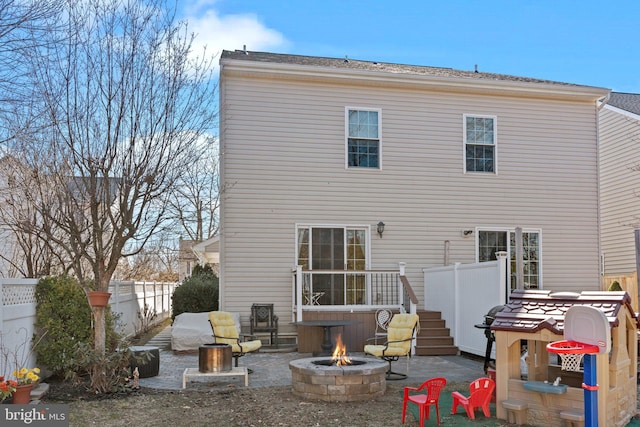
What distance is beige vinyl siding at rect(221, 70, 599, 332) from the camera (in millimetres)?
12430

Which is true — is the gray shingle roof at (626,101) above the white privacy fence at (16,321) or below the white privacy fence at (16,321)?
above

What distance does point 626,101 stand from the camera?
19672 mm

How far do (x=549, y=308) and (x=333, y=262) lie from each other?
22.4ft

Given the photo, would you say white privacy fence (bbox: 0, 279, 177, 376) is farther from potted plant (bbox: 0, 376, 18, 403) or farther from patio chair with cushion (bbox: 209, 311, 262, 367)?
patio chair with cushion (bbox: 209, 311, 262, 367)

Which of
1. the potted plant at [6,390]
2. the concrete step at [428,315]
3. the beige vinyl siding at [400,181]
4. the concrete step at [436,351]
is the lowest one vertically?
the concrete step at [436,351]

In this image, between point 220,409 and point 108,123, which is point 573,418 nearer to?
point 220,409

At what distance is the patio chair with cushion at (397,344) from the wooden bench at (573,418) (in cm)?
318

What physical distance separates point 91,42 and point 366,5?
5823 millimetres

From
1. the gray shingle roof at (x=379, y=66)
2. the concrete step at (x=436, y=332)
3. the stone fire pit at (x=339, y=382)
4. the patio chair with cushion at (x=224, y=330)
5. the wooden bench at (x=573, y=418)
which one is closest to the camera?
the wooden bench at (x=573, y=418)

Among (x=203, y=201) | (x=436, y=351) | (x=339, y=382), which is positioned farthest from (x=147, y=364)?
(x=203, y=201)

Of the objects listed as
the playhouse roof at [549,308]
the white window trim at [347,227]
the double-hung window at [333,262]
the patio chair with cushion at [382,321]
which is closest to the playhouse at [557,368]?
the playhouse roof at [549,308]

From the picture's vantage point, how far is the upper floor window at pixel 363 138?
13.1m

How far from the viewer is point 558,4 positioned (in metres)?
12.3

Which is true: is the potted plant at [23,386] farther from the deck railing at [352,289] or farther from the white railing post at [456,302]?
the white railing post at [456,302]
